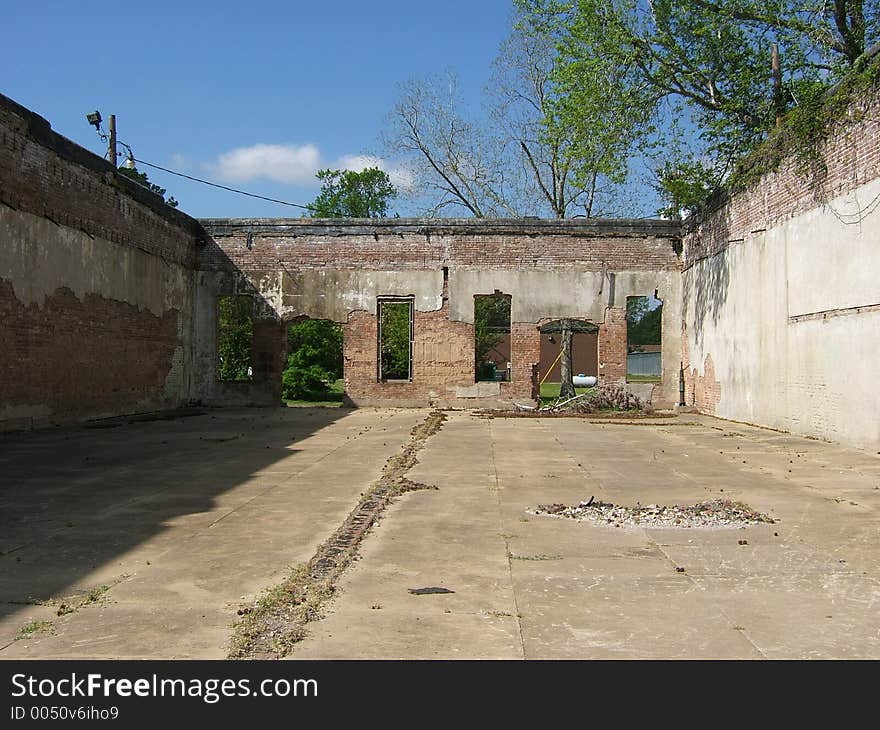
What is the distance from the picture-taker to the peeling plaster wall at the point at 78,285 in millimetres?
13195

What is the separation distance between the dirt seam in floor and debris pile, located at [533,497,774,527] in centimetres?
151

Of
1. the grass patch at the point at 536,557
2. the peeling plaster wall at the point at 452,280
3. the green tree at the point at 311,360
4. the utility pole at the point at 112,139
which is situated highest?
the utility pole at the point at 112,139

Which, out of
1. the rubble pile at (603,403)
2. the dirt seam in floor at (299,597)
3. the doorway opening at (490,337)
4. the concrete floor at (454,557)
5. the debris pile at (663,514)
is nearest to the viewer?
the dirt seam in floor at (299,597)

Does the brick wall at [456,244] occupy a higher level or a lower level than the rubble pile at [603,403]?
higher

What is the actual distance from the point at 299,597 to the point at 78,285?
12853mm

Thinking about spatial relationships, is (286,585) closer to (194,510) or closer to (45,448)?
(194,510)

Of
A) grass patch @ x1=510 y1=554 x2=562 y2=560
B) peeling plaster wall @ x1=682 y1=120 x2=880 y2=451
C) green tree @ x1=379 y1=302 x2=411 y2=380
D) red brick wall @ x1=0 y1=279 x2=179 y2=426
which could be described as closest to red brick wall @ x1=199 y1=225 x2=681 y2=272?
peeling plaster wall @ x1=682 y1=120 x2=880 y2=451

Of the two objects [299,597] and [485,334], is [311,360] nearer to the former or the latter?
[485,334]

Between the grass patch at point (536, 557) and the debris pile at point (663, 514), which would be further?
the debris pile at point (663, 514)

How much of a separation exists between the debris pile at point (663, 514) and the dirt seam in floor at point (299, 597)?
1.51 m

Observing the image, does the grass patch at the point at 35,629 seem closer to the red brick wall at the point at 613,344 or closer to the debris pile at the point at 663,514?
the debris pile at the point at 663,514

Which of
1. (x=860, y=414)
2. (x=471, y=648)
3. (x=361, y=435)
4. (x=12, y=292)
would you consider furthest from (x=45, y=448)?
(x=860, y=414)

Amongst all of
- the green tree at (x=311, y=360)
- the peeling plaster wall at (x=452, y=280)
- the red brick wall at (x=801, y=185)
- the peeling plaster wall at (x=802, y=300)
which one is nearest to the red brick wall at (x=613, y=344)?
the peeling plaster wall at (x=452, y=280)

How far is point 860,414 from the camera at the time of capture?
11.6 meters
